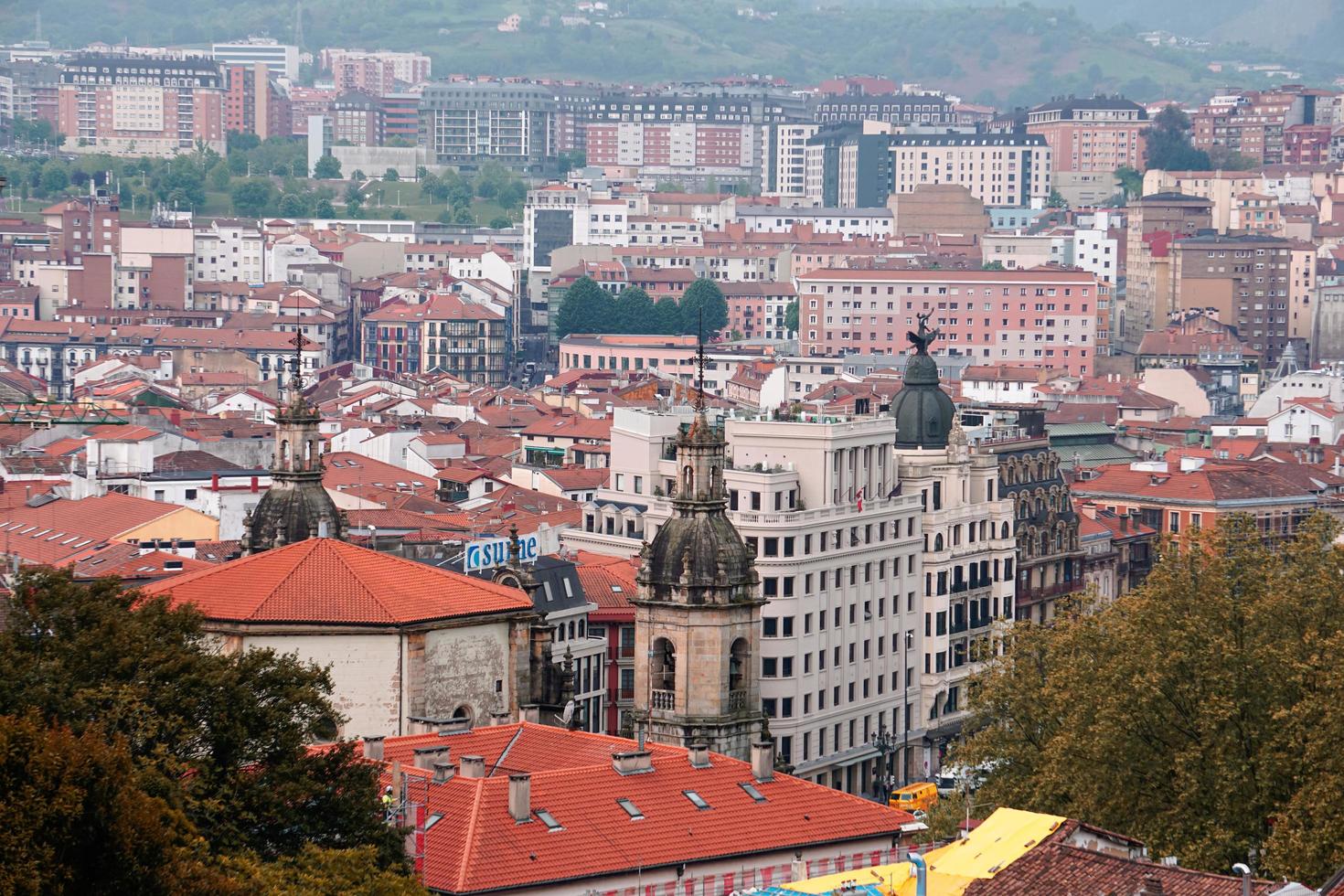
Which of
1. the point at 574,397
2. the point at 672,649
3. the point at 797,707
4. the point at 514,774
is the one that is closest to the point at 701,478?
the point at 672,649

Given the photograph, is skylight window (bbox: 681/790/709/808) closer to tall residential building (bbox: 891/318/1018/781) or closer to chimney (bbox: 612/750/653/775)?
chimney (bbox: 612/750/653/775)

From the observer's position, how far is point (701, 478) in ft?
206

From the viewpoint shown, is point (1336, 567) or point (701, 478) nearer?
point (701, 478)

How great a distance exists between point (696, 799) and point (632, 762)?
3.81 ft

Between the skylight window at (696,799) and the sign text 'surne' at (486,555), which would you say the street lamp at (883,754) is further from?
the skylight window at (696,799)

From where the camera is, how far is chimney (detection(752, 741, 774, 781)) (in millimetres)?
57000

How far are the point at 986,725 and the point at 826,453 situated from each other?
18.8 m

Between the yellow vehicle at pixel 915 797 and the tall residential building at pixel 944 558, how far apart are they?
10.5m

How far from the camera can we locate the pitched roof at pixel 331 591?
59469mm

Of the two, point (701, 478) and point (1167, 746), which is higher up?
point (701, 478)

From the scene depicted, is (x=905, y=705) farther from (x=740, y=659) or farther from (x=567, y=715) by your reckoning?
(x=740, y=659)

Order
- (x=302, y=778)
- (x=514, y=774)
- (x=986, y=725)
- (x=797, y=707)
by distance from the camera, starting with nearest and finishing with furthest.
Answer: (x=302, y=778) → (x=514, y=774) → (x=986, y=725) → (x=797, y=707)

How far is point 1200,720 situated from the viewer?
60969 mm

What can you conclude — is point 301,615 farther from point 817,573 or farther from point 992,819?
point 817,573
